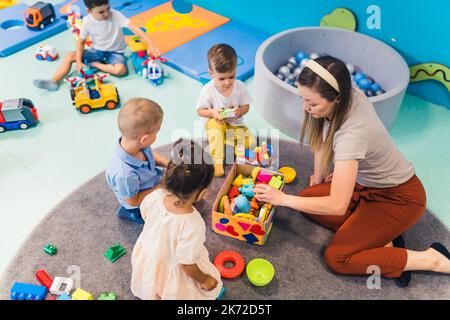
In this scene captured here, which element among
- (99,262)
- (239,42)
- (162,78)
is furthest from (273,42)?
(99,262)

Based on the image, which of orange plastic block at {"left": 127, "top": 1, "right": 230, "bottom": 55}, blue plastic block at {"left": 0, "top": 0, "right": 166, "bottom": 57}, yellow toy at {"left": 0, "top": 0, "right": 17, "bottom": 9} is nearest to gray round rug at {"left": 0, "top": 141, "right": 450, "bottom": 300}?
orange plastic block at {"left": 127, "top": 1, "right": 230, "bottom": 55}

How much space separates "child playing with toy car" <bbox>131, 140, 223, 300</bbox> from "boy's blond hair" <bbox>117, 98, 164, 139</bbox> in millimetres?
169

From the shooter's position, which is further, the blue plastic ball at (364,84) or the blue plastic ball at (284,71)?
the blue plastic ball at (284,71)

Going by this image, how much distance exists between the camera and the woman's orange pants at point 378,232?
1677mm

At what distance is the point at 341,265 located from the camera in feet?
5.61

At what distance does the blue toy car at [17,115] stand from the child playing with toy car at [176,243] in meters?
1.27

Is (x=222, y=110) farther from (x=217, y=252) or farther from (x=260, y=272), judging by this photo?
(x=260, y=272)

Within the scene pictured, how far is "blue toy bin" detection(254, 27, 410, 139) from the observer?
7.44ft

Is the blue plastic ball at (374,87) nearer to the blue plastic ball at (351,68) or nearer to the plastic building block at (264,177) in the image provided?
the blue plastic ball at (351,68)

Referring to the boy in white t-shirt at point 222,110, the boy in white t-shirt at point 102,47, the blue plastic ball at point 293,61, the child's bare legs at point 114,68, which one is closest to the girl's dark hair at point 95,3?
the boy in white t-shirt at point 102,47

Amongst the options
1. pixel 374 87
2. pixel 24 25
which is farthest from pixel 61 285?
pixel 24 25

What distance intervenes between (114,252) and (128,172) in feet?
1.26

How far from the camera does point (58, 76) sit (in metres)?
2.82
